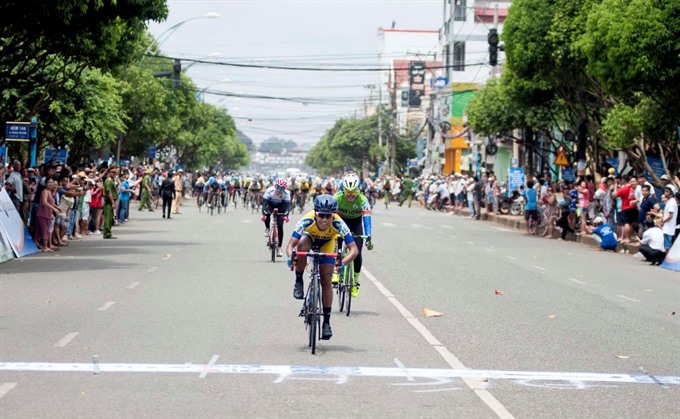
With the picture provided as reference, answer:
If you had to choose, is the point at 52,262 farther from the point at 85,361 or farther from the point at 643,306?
the point at 85,361

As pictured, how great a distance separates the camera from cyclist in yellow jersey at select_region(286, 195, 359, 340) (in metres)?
12.4

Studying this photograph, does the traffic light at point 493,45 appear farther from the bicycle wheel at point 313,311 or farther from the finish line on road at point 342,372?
the finish line on road at point 342,372

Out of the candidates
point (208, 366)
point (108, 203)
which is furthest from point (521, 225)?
point (208, 366)

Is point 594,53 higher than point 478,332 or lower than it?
higher

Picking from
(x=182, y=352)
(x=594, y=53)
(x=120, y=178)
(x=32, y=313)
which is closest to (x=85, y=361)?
(x=182, y=352)

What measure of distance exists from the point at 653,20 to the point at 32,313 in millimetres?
18004

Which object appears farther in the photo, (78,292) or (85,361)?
(78,292)

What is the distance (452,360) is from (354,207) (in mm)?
4544

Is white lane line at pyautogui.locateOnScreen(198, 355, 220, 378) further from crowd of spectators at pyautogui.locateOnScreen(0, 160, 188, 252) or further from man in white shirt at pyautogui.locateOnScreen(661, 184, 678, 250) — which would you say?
man in white shirt at pyautogui.locateOnScreen(661, 184, 678, 250)

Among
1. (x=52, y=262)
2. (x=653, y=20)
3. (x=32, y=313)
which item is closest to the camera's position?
(x=32, y=313)

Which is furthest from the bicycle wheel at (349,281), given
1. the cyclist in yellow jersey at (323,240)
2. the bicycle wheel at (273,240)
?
the bicycle wheel at (273,240)

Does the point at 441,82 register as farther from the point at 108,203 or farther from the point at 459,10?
the point at 108,203

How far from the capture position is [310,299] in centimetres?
1218

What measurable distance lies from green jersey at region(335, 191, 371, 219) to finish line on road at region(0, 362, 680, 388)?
4.96m
